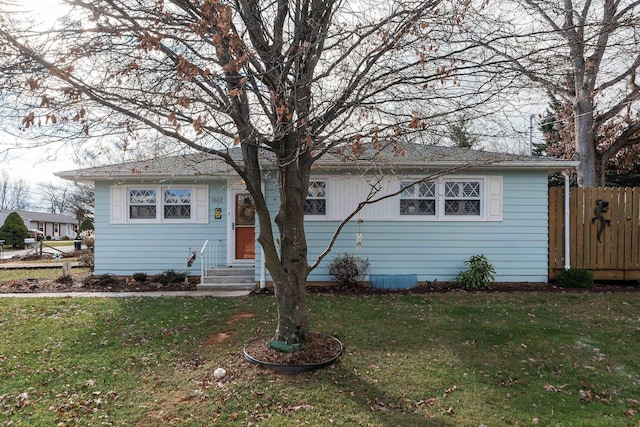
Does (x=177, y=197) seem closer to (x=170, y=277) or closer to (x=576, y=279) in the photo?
(x=170, y=277)

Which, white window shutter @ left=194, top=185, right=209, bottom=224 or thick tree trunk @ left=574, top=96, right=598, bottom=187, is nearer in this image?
white window shutter @ left=194, top=185, right=209, bottom=224

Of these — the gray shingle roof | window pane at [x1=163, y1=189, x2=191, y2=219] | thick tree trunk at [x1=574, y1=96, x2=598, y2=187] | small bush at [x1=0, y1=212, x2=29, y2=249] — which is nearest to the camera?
the gray shingle roof

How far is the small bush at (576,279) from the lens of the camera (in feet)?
27.4

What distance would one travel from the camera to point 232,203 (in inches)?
384

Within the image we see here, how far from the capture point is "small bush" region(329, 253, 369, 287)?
28.2 feet

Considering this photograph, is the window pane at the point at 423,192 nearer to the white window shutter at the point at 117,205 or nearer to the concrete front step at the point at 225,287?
the concrete front step at the point at 225,287

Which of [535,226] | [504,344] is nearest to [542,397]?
[504,344]

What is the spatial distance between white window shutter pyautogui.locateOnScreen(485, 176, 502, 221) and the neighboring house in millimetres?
46299

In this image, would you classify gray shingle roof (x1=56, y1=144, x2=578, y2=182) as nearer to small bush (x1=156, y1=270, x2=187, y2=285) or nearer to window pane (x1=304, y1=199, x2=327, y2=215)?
window pane (x1=304, y1=199, x2=327, y2=215)

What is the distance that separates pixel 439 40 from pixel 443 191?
186 inches

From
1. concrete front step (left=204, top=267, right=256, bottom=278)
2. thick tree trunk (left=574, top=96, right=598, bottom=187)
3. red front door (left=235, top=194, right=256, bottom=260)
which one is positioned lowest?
concrete front step (left=204, top=267, right=256, bottom=278)

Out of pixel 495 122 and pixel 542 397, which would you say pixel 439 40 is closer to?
pixel 495 122

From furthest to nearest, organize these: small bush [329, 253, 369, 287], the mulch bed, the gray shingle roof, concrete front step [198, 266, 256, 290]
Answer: concrete front step [198, 266, 256, 290]
small bush [329, 253, 369, 287]
the gray shingle roof
the mulch bed

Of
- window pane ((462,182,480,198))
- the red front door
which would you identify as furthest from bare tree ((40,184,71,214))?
window pane ((462,182,480,198))
